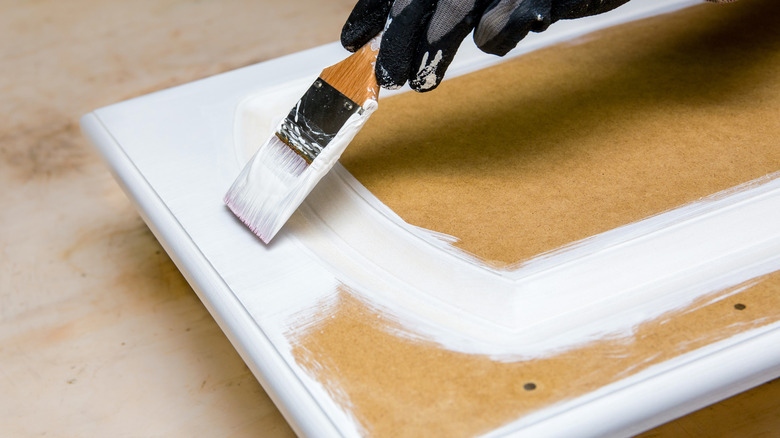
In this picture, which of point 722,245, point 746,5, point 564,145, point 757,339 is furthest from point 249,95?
point 746,5

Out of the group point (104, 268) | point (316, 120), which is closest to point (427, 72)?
point (316, 120)

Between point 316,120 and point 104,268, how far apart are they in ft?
1.87

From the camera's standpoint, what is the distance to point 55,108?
6.50 feet

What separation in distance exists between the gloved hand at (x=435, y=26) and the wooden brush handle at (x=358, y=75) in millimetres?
14

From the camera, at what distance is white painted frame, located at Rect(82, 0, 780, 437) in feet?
3.05

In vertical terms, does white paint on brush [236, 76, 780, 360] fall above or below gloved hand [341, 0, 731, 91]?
below

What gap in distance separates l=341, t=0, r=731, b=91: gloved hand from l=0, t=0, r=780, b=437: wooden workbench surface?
536mm

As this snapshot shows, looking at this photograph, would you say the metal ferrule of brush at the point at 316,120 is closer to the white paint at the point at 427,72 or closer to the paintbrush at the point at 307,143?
the paintbrush at the point at 307,143

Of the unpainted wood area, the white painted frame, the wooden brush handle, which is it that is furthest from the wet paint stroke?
the wooden brush handle

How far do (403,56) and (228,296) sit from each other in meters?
0.41

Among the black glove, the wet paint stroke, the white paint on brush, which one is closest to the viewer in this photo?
the wet paint stroke

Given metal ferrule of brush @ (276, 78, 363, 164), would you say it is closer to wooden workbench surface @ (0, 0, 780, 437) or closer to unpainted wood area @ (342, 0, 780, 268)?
unpainted wood area @ (342, 0, 780, 268)

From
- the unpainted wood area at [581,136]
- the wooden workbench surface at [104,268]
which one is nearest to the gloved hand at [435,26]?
the unpainted wood area at [581,136]

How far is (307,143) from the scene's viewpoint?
1181mm
